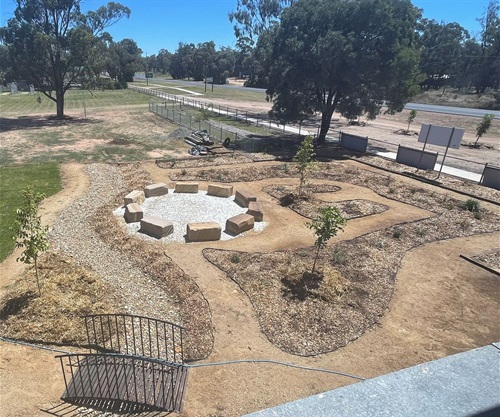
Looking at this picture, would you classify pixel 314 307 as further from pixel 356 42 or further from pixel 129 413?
pixel 356 42

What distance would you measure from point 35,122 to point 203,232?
3446cm

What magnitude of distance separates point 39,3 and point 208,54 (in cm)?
8820

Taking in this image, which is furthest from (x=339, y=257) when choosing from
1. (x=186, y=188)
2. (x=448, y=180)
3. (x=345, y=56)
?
(x=345, y=56)

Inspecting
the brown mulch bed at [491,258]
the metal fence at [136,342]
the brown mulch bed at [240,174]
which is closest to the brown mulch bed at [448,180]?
the brown mulch bed at [491,258]

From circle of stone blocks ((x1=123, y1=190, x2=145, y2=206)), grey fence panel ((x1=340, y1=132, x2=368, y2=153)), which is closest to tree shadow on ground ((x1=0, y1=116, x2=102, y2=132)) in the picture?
circle of stone blocks ((x1=123, y1=190, x2=145, y2=206))

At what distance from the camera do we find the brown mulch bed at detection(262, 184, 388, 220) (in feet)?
51.9

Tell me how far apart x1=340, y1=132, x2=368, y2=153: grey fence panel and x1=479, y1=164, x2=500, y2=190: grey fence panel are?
926 cm

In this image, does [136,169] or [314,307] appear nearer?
[314,307]

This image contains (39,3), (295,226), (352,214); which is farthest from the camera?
(39,3)

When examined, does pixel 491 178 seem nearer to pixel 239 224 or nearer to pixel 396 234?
pixel 396 234

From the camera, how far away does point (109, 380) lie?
659cm

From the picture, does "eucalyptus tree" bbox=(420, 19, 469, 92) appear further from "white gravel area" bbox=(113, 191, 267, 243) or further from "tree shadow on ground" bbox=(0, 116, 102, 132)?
"white gravel area" bbox=(113, 191, 267, 243)

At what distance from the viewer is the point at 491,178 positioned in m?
20.2

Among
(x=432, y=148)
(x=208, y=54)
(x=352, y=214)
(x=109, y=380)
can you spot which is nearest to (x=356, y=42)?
(x=432, y=148)
